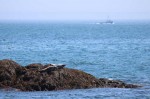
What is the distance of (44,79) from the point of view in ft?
104

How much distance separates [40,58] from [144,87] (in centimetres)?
2501

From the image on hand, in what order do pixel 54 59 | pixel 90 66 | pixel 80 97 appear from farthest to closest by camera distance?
1. pixel 54 59
2. pixel 90 66
3. pixel 80 97

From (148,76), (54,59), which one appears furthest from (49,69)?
(54,59)

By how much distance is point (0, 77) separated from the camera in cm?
3189

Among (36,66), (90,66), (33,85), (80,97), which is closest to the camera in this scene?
(80,97)

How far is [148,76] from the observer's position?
39.5 meters

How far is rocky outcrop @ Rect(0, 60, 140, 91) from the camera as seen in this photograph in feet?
104

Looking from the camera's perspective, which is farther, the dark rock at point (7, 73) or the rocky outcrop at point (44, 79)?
the dark rock at point (7, 73)

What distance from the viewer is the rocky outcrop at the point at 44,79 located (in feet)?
104

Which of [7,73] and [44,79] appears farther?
[7,73]

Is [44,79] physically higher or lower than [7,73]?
lower

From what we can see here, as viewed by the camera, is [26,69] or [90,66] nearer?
[26,69]

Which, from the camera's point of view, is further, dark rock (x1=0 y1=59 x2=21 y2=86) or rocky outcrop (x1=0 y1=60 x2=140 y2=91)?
dark rock (x1=0 y1=59 x2=21 y2=86)

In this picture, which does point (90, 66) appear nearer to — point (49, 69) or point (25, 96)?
point (49, 69)
